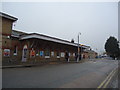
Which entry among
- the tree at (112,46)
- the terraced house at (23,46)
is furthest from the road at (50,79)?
the tree at (112,46)

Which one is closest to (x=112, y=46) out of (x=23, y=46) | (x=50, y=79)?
(x=23, y=46)

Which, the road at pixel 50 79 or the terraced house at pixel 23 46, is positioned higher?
the terraced house at pixel 23 46

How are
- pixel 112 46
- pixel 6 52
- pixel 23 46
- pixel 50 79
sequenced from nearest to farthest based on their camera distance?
pixel 50 79 < pixel 6 52 < pixel 23 46 < pixel 112 46

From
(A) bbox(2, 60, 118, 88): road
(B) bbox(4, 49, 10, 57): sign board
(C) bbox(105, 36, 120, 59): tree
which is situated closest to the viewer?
(A) bbox(2, 60, 118, 88): road

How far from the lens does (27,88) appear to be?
5246mm

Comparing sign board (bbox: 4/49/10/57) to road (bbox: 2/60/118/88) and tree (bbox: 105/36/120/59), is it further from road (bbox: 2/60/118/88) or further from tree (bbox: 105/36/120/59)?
tree (bbox: 105/36/120/59)

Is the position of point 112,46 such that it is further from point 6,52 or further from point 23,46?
point 6,52

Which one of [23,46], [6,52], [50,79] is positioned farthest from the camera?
[23,46]

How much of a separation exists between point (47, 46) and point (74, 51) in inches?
485

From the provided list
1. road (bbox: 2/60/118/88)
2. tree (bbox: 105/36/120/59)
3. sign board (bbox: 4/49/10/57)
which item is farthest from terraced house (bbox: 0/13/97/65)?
tree (bbox: 105/36/120/59)

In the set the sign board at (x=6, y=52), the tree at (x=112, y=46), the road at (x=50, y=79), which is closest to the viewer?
the road at (x=50, y=79)

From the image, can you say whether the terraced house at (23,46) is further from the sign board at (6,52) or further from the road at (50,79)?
the road at (50,79)

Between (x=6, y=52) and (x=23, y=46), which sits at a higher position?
(x=23, y=46)

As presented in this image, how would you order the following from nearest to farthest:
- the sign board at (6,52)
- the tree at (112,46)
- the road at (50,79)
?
1. the road at (50,79)
2. the sign board at (6,52)
3. the tree at (112,46)
